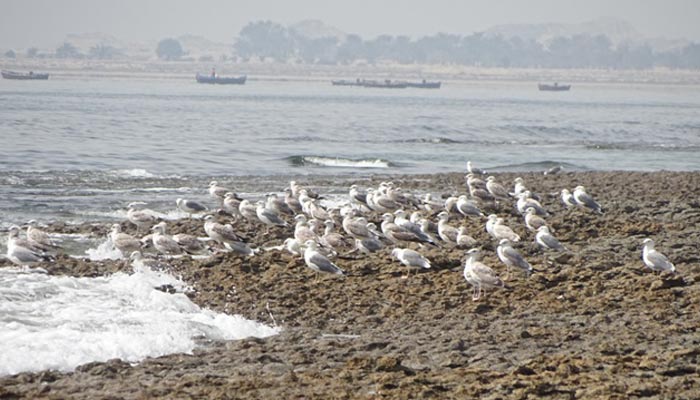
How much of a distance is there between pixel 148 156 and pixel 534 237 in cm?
2375

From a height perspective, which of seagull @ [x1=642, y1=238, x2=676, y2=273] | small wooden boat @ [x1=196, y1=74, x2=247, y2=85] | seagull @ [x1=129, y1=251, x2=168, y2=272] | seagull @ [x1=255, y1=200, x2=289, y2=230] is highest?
seagull @ [x1=642, y1=238, x2=676, y2=273]

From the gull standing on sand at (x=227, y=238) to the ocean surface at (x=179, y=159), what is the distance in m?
1.53

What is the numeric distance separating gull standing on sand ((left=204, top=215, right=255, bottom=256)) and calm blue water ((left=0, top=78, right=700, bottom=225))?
6.11m

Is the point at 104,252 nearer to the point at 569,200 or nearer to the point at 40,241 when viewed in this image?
the point at 40,241

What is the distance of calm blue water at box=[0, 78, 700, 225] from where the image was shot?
100ft

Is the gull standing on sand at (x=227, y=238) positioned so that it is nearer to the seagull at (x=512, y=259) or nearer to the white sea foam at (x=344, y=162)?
the seagull at (x=512, y=259)

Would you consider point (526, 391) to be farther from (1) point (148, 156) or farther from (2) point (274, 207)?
(1) point (148, 156)

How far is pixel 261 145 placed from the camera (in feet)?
157

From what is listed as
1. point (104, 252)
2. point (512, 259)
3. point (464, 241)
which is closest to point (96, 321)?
point (104, 252)

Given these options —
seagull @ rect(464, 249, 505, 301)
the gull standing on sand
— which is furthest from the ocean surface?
seagull @ rect(464, 249, 505, 301)

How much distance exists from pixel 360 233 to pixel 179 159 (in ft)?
73.4

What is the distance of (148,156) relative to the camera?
40.3 meters

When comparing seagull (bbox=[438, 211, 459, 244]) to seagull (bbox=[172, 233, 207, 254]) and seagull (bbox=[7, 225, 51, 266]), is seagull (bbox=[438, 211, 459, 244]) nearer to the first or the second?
seagull (bbox=[172, 233, 207, 254])

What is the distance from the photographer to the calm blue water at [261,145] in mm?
30531
